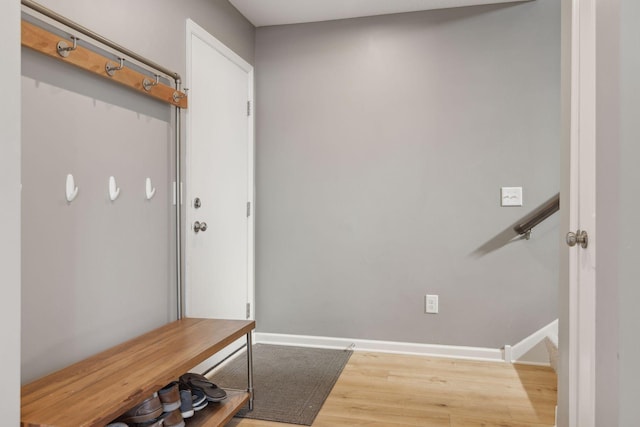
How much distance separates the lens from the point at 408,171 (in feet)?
9.84

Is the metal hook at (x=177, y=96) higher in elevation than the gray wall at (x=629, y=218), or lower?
higher

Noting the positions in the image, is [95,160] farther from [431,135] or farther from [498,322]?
[498,322]

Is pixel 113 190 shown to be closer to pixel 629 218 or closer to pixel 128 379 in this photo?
pixel 128 379

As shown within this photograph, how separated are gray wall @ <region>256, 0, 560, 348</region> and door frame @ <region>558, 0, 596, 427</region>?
1.25 metres

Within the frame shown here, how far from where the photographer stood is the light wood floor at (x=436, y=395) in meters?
2.05

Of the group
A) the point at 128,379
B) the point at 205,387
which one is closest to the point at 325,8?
the point at 205,387

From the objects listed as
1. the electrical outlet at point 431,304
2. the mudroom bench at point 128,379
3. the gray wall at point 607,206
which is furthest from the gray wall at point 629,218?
the electrical outlet at point 431,304

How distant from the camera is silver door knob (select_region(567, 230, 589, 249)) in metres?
1.31

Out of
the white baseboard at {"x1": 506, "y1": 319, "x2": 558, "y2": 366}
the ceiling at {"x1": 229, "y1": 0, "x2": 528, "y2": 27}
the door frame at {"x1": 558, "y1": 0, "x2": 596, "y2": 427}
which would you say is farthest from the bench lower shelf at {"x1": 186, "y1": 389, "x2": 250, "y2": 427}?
the ceiling at {"x1": 229, "y1": 0, "x2": 528, "y2": 27}

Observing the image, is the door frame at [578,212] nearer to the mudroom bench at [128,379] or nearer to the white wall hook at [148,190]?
the mudroom bench at [128,379]

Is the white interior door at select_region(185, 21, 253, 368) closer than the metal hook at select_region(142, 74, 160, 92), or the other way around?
the metal hook at select_region(142, 74, 160, 92)
